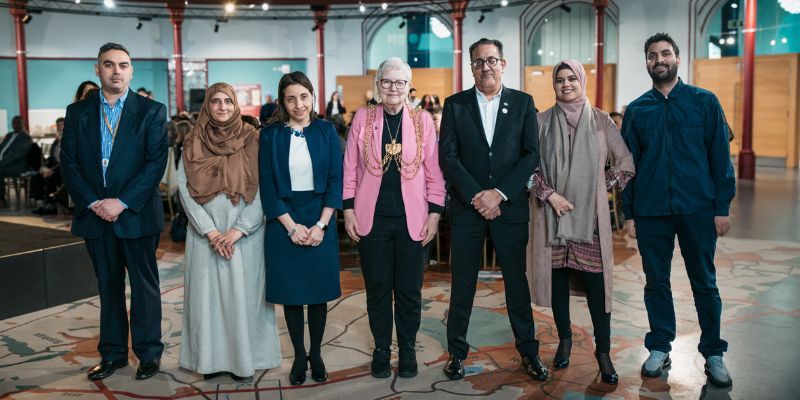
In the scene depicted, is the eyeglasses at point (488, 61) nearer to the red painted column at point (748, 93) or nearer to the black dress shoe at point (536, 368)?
the black dress shoe at point (536, 368)

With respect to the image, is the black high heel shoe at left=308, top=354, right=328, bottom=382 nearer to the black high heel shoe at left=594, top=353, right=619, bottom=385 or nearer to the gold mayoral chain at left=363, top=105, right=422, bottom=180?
the gold mayoral chain at left=363, top=105, right=422, bottom=180

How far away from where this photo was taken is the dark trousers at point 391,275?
136 inches

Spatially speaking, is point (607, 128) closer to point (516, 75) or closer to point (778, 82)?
point (778, 82)

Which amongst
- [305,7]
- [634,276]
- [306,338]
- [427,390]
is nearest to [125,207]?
[306,338]

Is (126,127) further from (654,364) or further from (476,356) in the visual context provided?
(654,364)

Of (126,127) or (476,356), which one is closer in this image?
(126,127)

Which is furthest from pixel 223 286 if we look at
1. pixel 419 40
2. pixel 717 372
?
pixel 419 40

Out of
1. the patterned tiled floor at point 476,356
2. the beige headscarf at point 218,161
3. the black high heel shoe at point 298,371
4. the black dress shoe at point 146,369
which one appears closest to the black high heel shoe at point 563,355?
the patterned tiled floor at point 476,356

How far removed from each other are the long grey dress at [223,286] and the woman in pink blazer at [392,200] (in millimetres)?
506

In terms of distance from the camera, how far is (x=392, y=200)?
134 inches

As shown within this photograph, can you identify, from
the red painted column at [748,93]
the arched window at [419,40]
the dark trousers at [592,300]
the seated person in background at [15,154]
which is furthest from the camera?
the arched window at [419,40]

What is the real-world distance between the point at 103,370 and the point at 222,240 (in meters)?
0.96

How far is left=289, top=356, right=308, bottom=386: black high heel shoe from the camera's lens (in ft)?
11.4

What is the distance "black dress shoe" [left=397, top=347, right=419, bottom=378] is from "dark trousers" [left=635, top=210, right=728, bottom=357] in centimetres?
118
